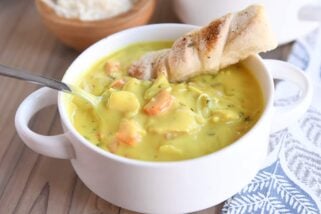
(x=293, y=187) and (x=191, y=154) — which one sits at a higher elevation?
(x=191, y=154)

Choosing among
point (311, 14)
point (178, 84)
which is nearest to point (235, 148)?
point (178, 84)

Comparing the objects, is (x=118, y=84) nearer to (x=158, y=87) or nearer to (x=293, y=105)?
(x=158, y=87)

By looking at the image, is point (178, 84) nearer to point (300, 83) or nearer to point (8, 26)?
point (300, 83)

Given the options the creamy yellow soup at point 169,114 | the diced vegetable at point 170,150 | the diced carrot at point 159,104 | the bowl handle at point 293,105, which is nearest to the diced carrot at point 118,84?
the creamy yellow soup at point 169,114

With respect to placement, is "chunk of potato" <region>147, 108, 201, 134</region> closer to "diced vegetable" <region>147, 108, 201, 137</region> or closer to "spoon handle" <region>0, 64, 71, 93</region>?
"diced vegetable" <region>147, 108, 201, 137</region>

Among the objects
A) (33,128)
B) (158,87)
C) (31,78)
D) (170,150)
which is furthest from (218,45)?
(33,128)

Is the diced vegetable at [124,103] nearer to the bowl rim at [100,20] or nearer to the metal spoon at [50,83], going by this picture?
the metal spoon at [50,83]

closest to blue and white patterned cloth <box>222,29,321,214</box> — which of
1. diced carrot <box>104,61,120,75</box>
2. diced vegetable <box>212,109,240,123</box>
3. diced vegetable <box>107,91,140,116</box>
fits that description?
diced vegetable <box>212,109,240,123</box>
